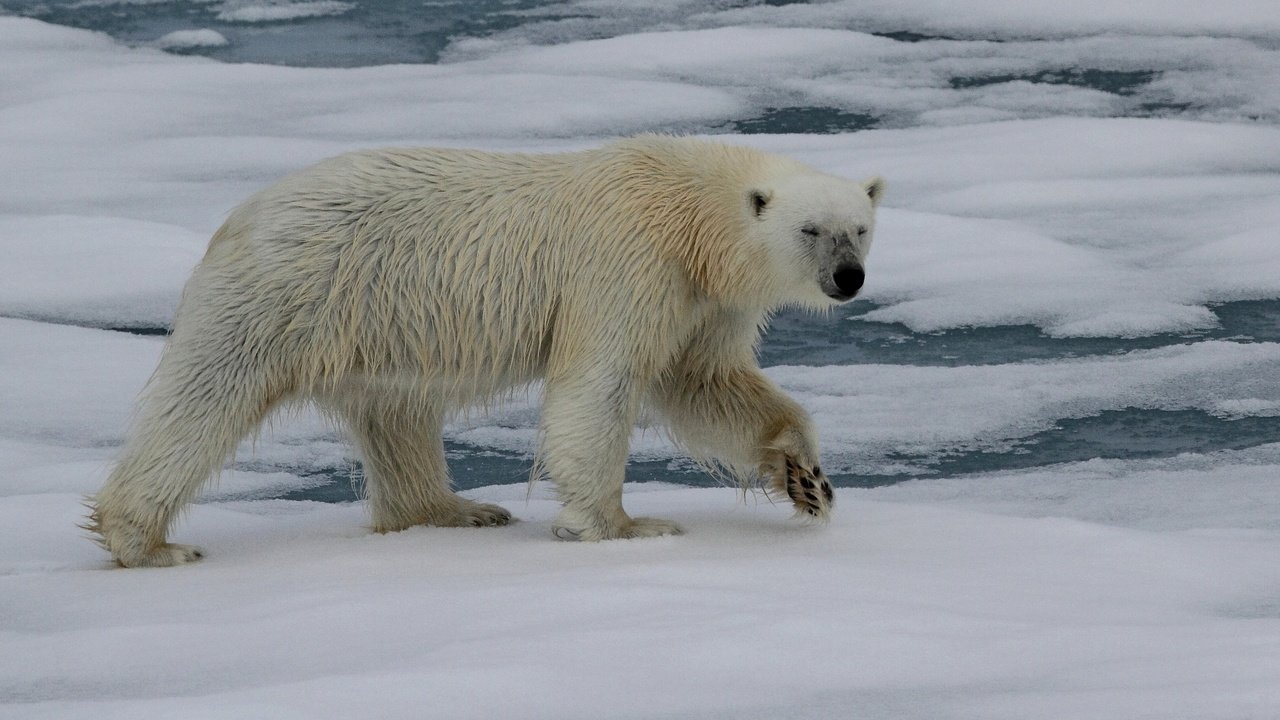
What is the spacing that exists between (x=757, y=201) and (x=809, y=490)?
2.66 ft

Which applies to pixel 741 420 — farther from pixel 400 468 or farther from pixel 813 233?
pixel 400 468

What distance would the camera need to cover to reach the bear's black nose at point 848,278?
436 centimetres

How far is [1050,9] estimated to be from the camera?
12789 millimetres

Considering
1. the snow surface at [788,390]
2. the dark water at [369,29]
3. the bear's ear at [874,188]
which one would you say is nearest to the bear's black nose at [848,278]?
the bear's ear at [874,188]

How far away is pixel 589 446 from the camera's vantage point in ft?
15.0

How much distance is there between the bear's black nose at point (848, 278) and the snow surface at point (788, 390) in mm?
680

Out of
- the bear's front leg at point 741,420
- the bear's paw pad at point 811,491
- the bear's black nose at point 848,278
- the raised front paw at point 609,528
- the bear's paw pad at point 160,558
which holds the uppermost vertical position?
the bear's black nose at point 848,278

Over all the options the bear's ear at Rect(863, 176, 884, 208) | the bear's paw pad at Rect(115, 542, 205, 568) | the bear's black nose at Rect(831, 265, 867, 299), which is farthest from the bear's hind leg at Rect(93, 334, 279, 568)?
the bear's ear at Rect(863, 176, 884, 208)

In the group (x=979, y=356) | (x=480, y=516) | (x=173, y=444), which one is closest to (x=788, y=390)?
(x=979, y=356)

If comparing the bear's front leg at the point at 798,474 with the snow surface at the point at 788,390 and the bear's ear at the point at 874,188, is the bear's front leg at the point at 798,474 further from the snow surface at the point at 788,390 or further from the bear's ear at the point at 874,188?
the bear's ear at the point at 874,188

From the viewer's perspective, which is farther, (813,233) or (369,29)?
(369,29)

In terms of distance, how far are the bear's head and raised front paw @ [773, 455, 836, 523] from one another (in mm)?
473

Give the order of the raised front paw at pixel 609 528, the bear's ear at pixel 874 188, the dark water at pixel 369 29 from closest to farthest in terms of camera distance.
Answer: the raised front paw at pixel 609 528, the bear's ear at pixel 874 188, the dark water at pixel 369 29

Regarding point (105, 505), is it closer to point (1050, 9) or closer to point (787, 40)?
point (787, 40)
